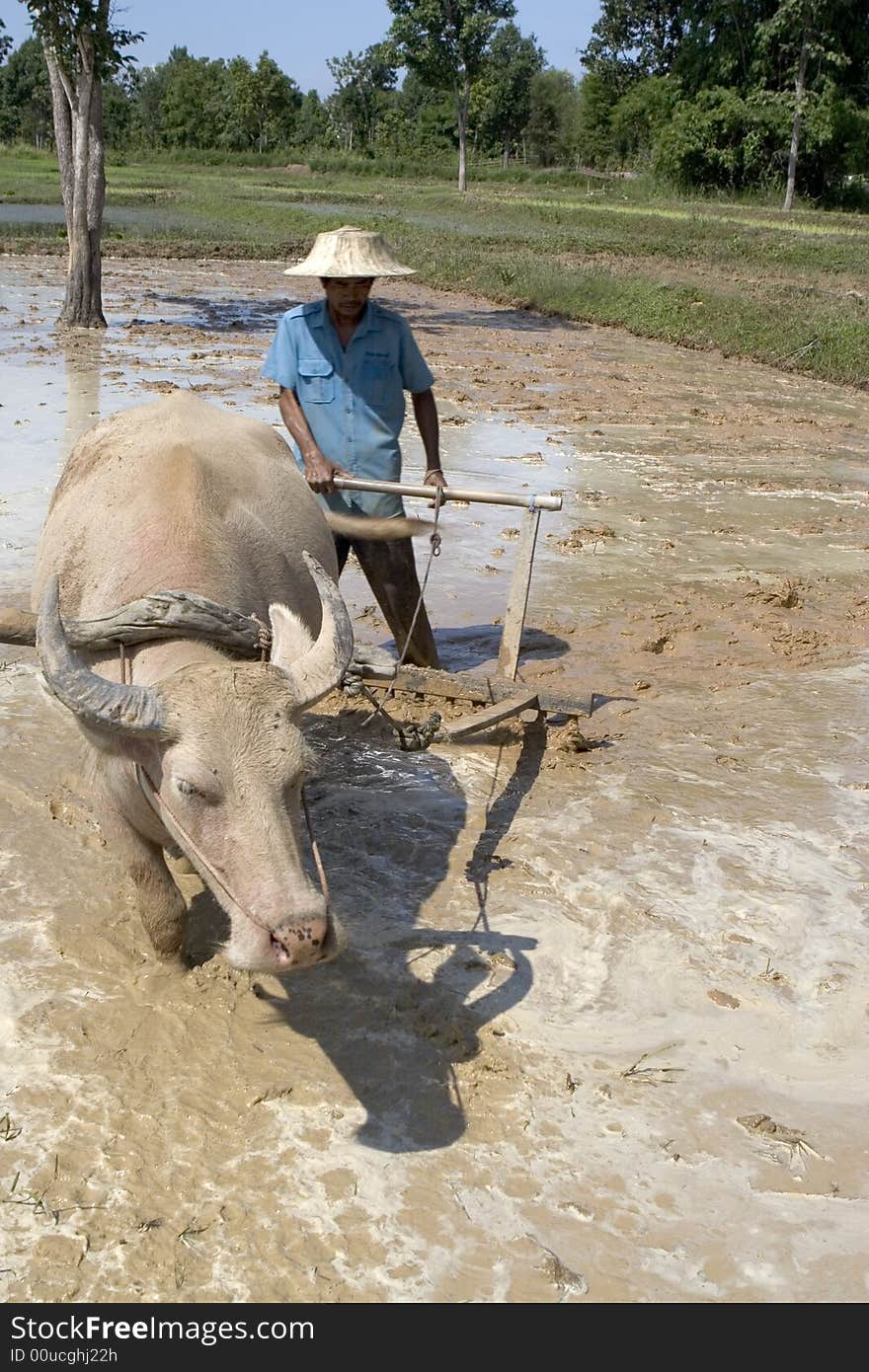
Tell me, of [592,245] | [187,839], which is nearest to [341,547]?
[187,839]

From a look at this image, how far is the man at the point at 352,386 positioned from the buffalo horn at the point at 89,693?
2131 mm

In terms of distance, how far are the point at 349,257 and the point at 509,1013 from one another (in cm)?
287

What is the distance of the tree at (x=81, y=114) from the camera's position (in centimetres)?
1289

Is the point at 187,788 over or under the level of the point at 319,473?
under

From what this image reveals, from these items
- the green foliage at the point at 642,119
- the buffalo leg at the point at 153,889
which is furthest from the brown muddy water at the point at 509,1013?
the green foliage at the point at 642,119

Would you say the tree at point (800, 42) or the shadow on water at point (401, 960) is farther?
the tree at point (800, 42)

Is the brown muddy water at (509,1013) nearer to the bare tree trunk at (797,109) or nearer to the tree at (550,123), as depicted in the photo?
the bare tree trunk at (797,109)

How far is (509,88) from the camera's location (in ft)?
201

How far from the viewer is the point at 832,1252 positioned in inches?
102

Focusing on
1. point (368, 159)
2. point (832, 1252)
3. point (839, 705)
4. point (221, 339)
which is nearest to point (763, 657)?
point (839, 705)

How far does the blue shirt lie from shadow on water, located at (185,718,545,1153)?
4.02ft

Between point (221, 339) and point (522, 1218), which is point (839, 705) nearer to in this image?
point (522, 1218)

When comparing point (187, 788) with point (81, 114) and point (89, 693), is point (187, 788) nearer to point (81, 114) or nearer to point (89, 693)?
point (89, 693)

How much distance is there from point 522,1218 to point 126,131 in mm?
83431
